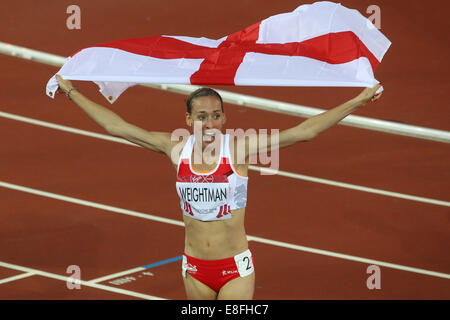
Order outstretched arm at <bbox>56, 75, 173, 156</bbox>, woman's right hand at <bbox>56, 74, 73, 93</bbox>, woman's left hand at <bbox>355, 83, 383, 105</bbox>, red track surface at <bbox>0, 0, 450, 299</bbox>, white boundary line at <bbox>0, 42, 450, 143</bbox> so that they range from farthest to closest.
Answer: white boundary line at <bbox>0, 42, 450, 143</bbox>
red track surface at <bbox>0, 0, 450, 299</bbox>
woman's right hand at <bbox>56, 74, 73, 93</bbox>
outstretched arm at <bbox>56, 75, 173, 156</bbox>
woman's left hand at <bbox>355, 83, 383, 105</bbox>

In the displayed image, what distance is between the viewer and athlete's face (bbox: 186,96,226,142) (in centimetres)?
506

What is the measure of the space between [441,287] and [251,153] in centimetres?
314

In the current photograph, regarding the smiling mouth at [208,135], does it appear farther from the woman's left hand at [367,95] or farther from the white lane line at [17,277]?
the white lane line at [17,277]

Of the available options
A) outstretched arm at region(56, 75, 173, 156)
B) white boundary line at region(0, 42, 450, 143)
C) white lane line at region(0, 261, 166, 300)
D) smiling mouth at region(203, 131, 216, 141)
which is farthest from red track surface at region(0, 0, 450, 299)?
smiling mouth at region(203, 131, 216, 141)

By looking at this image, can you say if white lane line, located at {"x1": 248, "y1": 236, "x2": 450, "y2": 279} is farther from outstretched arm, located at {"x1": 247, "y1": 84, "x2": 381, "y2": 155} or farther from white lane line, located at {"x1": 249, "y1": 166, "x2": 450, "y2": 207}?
outstretched arm, located at {"x1": 247, "y1": 84, "x2": 381, "y2": 155}

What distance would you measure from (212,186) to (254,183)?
12.6 feet

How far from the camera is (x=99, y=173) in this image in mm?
9039

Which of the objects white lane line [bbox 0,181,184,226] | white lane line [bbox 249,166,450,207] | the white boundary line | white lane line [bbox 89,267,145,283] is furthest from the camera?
the white boundary line

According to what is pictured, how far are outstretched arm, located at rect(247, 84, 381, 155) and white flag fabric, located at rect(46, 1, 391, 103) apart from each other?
0.61 feet

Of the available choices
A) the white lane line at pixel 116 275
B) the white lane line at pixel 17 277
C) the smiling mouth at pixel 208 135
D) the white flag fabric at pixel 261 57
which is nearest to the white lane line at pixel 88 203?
the white lane line at pixel 116 275

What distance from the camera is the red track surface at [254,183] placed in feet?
25.0

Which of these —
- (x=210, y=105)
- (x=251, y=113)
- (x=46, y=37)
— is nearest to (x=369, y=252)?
(x=251, y=113)

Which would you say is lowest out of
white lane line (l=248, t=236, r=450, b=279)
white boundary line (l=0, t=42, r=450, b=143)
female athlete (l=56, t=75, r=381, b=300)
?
female athlete (l=56, t=75, r=381, b=300)

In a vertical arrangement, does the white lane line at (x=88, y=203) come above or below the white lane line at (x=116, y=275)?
above
